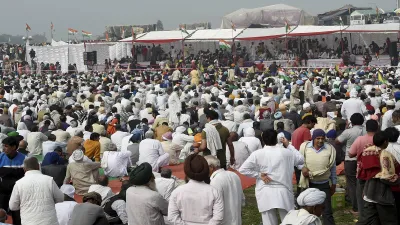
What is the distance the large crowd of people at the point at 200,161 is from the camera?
266 inches

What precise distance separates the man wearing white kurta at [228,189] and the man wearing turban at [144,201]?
1.89ft

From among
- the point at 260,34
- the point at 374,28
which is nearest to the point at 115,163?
the point at 374,28

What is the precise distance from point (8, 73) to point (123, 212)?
113ft

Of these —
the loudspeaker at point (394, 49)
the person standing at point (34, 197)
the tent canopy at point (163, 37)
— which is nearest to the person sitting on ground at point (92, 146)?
the person standing at point (34, 197)

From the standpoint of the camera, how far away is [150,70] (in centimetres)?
3906

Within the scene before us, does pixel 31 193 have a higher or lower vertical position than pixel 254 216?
higher

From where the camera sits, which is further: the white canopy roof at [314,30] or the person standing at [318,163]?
the white canopy roof at [314,30]

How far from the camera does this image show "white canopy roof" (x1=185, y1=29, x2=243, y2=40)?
43.6 metres

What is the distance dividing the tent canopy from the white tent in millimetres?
23375

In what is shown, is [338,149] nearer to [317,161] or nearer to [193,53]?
[317,161]

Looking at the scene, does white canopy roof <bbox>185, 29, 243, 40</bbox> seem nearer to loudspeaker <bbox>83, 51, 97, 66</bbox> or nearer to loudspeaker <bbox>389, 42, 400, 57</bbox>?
loudspeaker <bbox>83, 51, 97, 66</bbox>

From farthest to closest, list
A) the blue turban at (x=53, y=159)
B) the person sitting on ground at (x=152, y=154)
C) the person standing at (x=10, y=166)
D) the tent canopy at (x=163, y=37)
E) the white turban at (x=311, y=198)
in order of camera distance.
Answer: the tent canopy at (x=163, y=37), the person sitting on ground at (x=152, y=154), the blue turban at (x=53, y=159), the person standing at (x=10, y=166), the white turban at (x=311, y=198)

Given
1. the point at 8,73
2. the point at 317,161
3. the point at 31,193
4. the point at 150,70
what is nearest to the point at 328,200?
the point at 317,161

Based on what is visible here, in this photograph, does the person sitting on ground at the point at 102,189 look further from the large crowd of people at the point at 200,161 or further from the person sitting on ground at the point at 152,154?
the person sitting on ground at the point at 152,154
